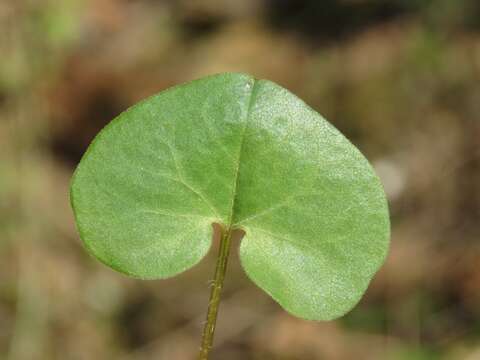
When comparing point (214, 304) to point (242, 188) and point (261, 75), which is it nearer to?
point (242, 188)

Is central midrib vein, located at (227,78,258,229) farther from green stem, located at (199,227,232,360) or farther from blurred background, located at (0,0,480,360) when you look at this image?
blurred background, located at (0,0,480,360)

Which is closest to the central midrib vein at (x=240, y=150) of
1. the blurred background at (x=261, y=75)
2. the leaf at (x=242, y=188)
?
the leaf at (x=242, y=188)

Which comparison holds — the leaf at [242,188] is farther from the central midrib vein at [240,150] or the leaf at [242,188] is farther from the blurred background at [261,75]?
the blurred background at [261,75]

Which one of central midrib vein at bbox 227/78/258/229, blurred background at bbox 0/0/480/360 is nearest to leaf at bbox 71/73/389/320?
central midrib vein at bbox 227/78/258/229

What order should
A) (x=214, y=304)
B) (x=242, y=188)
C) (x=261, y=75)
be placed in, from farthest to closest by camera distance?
(x=261, y=75) < (x=242, y=188) < (x=214, y=304)

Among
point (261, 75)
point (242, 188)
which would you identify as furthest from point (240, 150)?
point (261, 75)

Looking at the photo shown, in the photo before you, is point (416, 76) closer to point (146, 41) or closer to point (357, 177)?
point (146, 41)
